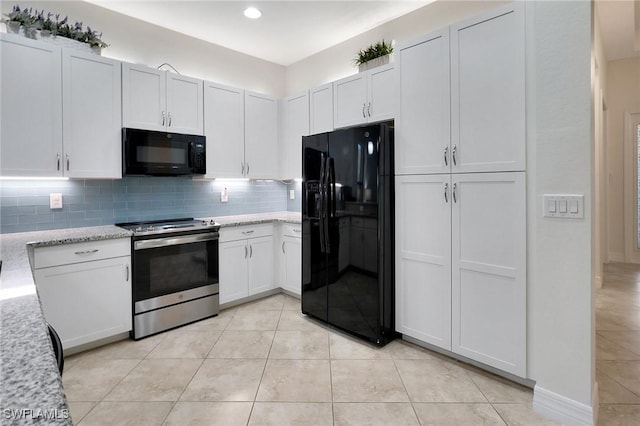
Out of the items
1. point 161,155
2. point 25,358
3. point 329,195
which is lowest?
point 25,358

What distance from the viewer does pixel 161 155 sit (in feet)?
10.1

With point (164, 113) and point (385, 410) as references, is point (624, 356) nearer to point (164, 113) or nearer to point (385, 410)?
point (385, 410)

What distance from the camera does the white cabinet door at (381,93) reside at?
2909 mm

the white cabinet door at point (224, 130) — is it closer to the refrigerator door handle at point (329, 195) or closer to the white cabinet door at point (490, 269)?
the refrigerator door handle at point (329, 195)

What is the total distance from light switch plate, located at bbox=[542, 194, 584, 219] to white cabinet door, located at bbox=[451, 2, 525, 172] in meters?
0.30

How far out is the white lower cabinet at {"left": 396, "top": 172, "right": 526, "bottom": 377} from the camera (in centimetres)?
209

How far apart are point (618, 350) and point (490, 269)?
1.45 metres

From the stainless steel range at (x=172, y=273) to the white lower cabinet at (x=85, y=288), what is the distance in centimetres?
9

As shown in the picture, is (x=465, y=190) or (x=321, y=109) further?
(x=321, y=109)

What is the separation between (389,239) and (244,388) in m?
1.49

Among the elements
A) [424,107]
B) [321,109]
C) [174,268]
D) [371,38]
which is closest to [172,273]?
[174,268]

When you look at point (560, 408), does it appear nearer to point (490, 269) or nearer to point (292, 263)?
point (490, 269)

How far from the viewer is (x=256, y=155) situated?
3.96 meters

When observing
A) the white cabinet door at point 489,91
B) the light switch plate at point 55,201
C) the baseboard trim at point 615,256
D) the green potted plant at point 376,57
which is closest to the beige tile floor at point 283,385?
the light switch plate at point 55,201
